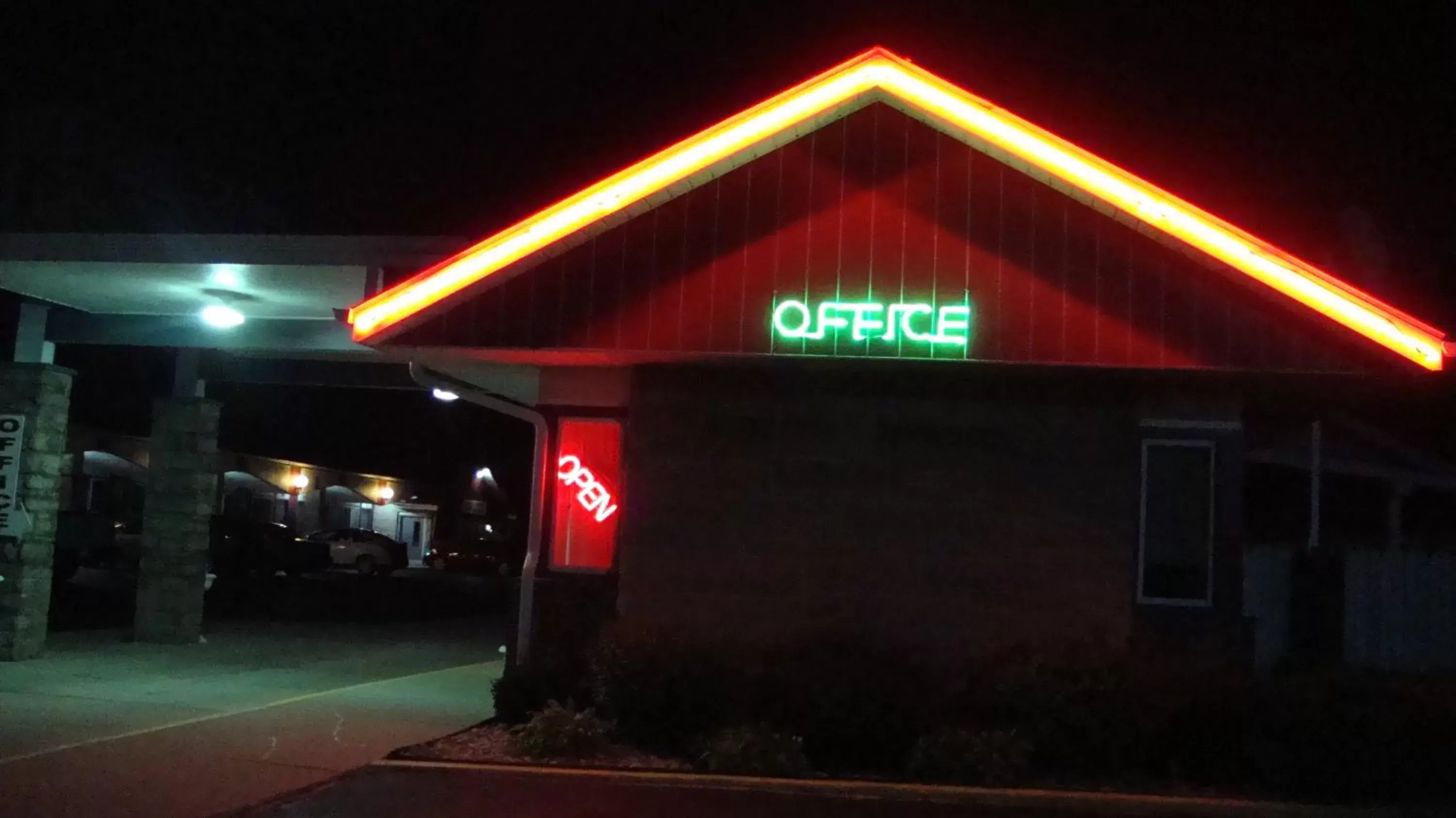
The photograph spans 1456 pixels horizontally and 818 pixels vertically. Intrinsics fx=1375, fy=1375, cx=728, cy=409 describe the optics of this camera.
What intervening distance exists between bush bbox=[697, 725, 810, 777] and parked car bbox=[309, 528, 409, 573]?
29.2m

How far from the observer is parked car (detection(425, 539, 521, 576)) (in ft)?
146

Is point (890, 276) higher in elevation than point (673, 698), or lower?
higher

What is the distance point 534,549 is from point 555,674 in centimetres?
162

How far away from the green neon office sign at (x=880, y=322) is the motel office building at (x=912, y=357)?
0.02 meters

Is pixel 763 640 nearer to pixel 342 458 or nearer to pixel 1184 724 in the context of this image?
pixel 1184 724

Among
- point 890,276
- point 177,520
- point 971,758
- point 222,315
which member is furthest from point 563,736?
point 177,520

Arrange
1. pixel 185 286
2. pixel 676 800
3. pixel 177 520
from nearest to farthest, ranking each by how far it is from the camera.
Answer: pixel 676 800
pixel 185 286
pixel 177 520

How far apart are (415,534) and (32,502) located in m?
37.6

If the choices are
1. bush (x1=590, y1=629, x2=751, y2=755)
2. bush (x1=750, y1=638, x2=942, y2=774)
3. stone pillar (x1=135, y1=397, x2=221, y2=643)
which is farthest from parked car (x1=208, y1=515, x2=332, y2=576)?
bush (x1=750, y1=638, x2=942, y2=774)

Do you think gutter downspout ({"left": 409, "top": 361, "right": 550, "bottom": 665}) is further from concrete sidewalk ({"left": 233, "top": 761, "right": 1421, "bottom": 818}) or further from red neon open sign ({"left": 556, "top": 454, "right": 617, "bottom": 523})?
concrete sidewalk ({"left": 233, "top": 761, "right": 1421, "bottom": 818})

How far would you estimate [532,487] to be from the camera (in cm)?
1257

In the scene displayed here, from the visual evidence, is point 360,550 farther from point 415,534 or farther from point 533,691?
point 533,691

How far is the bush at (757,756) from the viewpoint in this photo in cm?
962

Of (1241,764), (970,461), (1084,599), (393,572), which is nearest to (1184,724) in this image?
(1241,764)
